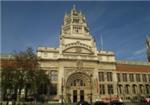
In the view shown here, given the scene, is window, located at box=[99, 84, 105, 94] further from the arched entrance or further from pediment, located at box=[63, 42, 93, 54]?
pediment, located at box=[63, 42, 93, 54]

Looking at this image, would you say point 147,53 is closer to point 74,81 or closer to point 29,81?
point 74,81

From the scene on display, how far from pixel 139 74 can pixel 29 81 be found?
136ft

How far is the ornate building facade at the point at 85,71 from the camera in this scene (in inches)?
2362

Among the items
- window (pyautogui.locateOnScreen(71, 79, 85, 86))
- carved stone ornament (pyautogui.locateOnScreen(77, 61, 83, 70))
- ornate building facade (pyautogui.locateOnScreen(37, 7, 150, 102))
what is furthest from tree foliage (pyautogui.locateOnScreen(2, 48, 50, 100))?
carved stone ornament (pyautogui.locateOnScreen(77, 61, 83, 70))

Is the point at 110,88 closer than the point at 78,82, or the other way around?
the point at 78,82

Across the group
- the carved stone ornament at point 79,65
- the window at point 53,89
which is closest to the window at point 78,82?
the carved stone ornament at point 79,65

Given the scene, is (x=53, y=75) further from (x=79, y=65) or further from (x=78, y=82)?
(x=79, y=65)

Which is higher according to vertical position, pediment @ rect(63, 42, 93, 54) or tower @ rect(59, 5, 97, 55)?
tower @ rect(59, 5, 97, 55)

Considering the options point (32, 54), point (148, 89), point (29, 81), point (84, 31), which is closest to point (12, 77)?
point (29, 81)

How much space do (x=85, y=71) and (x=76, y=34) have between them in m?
13.6

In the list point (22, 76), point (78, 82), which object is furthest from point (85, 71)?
point (22, 76)

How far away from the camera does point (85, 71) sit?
62812mm

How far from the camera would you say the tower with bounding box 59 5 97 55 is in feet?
208

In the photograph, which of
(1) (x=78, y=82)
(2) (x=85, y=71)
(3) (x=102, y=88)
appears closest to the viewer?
(1) (x=78, y=82)
